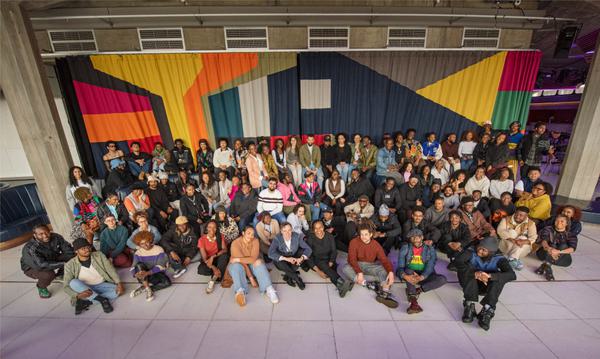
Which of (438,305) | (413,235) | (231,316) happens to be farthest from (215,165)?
(438,305)

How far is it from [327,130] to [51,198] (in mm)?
5404

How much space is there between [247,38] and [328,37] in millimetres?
1676

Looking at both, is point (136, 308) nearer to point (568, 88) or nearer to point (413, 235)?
point (413, 235)

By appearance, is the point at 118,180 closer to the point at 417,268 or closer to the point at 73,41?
the point at 73,41

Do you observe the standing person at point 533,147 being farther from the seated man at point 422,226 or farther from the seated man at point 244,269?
the seated man at point 244,269

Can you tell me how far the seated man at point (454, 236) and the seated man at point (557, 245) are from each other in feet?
3.19

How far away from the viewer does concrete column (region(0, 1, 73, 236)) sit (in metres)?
3.63

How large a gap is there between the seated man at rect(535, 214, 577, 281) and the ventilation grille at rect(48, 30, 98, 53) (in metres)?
8.57

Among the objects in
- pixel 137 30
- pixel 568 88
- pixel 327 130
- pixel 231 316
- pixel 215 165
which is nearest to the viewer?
pixel 231 316

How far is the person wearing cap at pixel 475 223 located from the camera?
374 cm

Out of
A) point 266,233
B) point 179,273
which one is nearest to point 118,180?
point 179,273

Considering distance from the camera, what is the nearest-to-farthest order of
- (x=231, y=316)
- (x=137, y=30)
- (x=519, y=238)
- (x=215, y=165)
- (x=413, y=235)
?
(x=231, y=316) → (x=413, y=235) → (x=519, y=238) → (x=137, y=30) → (x=215, y=165)

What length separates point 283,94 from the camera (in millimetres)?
5258

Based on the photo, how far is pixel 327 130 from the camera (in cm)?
555
